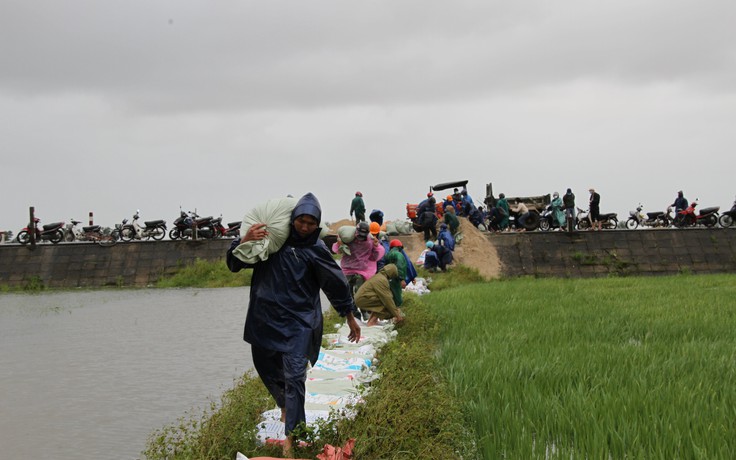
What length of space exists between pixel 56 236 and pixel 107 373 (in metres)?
17.3

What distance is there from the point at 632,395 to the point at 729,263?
54.5ft

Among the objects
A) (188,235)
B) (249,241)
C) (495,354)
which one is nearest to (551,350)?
(495,354)

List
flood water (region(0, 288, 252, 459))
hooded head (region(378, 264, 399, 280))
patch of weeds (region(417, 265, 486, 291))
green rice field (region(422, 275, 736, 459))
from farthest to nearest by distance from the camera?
patch of weeds (region(417, 265, 486, 291)), hooded head (region(378, 264, 399, 280)), flood water (region(0, 288, 252, 459)), green rice field (region(422, 275, 736, 459))

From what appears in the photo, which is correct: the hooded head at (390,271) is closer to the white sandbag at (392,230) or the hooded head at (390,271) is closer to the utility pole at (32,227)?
the white sandbag at (392,230)

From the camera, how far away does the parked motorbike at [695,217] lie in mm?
21109

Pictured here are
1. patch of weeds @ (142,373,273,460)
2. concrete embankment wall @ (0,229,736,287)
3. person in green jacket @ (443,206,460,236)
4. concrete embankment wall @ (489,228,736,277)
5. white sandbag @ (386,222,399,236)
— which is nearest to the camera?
patch of weeds @ (142,373,273,460)

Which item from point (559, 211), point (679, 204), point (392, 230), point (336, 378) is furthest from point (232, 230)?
point (336, 378)

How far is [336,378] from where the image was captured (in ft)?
17.5

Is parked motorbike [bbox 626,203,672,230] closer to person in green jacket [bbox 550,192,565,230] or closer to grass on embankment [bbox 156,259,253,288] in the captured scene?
person in green jacket [bbox 550,192,565,230]

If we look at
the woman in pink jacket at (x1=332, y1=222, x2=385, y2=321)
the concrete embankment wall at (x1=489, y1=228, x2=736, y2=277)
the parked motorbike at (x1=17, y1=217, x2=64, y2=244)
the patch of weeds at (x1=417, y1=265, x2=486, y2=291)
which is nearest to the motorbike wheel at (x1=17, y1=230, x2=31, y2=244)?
the parked motorbike at (x1=17, y1=217, x2=64, y2=244)

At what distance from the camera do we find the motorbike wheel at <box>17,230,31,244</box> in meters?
22.0

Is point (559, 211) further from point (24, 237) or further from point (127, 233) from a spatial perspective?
point (24, 237)

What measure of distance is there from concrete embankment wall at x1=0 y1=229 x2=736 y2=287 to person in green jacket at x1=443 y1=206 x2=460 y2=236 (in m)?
1.87

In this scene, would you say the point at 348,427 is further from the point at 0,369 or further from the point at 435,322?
the point at 0,369
